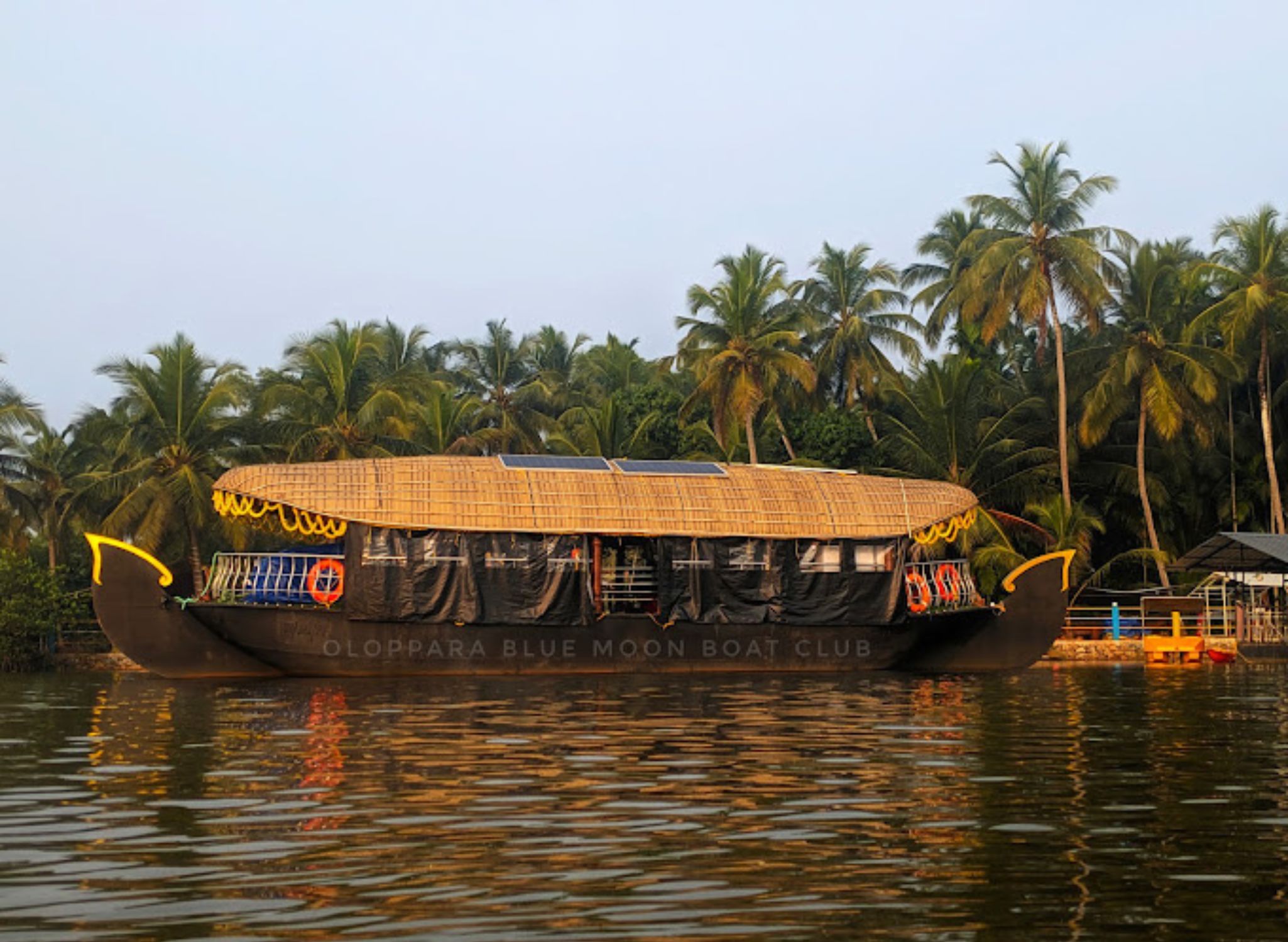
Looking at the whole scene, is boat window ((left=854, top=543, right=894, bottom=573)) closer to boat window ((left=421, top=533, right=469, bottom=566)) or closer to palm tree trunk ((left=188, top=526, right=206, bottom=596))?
boat window ((left=421, top=533, right=469, bottom=566))

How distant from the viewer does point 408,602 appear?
22.7m

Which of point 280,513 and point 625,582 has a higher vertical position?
point 280,513

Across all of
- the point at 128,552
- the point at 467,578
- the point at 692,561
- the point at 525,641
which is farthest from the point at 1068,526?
the point at 128,552

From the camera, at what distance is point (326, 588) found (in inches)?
901

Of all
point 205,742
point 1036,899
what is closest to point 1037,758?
point 1036,899

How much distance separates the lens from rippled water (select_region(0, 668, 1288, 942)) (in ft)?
19.1

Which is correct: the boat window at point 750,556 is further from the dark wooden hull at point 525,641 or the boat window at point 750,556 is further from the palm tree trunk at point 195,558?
the palm tree trunk at point 195,558

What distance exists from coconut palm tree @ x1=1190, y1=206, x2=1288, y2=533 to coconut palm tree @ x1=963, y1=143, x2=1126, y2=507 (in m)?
2.90

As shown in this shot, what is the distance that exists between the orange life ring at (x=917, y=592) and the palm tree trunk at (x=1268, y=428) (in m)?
14.9

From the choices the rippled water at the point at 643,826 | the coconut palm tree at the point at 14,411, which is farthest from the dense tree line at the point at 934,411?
the rippled water at the point at 643,826

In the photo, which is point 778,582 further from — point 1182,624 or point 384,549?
point 1182,624

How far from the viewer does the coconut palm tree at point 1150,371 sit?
34812 millimetres

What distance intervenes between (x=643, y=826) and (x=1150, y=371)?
1191 inches

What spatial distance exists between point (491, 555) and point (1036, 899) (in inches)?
691
